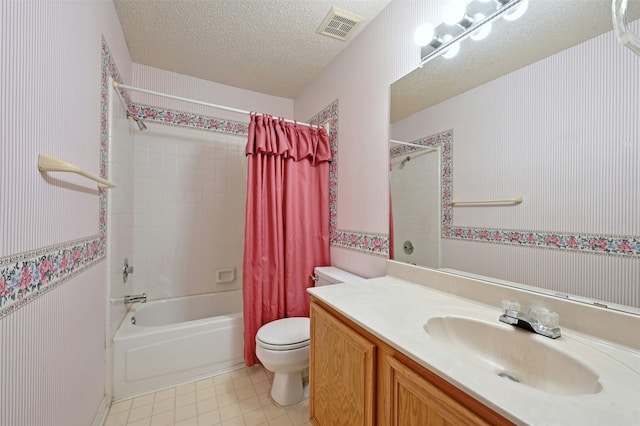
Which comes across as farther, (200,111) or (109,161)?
(200,111)

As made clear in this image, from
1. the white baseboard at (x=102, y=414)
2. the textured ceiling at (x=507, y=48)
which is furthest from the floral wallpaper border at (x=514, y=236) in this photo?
the white baseboard at (x=102, y=414)

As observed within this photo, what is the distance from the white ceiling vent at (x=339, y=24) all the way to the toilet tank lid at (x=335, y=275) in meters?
1.62

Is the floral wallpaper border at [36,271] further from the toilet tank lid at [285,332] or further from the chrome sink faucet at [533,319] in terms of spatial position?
the chrome sink faucet at [533,319]

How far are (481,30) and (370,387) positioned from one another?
4.82ft

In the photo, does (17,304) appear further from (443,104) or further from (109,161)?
(443,104)

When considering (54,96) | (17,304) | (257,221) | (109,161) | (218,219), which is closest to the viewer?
(17,304)

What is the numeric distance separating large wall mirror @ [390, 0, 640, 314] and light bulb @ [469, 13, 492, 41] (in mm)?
23

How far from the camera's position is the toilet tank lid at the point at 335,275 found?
5.16 ft

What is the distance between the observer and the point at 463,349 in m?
0.84

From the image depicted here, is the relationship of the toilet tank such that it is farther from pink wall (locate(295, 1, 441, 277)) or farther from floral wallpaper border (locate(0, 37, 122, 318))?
floral wallpaper border (locate(0, 37, 122, 318))

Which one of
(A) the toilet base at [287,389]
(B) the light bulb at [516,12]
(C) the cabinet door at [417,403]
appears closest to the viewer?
(C) the cabinet door at [417,403]

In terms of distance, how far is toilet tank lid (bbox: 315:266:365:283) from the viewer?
1573 millimetres

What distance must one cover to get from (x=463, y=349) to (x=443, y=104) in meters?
1.04

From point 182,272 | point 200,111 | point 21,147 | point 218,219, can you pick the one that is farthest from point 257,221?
point 200,111
